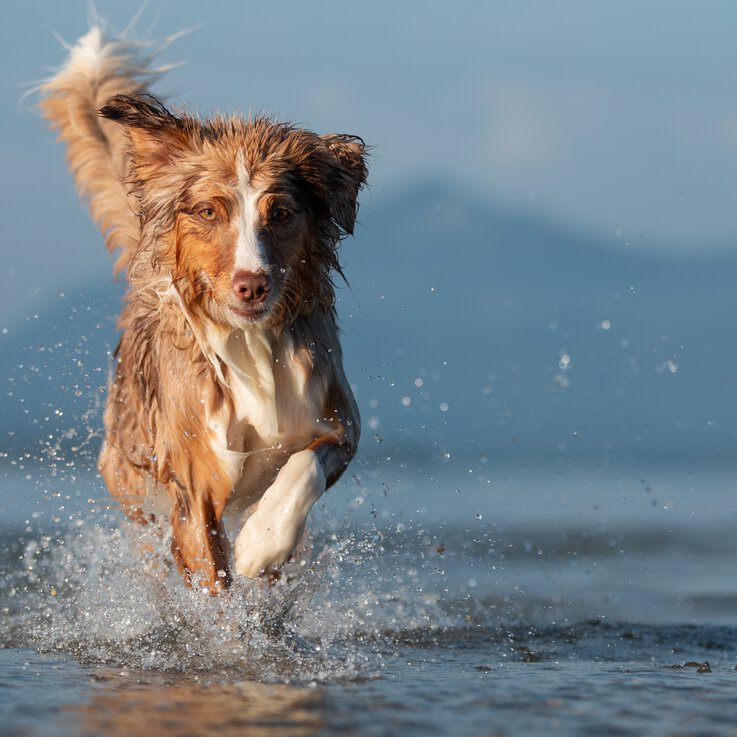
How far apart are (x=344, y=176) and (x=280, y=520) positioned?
5.71 ft

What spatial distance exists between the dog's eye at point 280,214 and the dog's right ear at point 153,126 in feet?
2.11

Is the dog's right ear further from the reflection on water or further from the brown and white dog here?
the reflection on water

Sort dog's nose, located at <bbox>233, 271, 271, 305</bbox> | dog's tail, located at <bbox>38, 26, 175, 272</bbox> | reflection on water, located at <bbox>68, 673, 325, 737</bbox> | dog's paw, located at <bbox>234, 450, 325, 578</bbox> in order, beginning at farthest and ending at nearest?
dog's tail, located at <bbox>38, 26, 175, 272</bbox> < dog's paw, located at <bbox>234, 450, 325, 578</bbox> < dog's nose, located at <bbox>233, 271, 271, 305</bbox> < reflection on water, located at <bbox>68, 673, 325, 737</bbox>

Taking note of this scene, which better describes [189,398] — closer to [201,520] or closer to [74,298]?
[201,520]

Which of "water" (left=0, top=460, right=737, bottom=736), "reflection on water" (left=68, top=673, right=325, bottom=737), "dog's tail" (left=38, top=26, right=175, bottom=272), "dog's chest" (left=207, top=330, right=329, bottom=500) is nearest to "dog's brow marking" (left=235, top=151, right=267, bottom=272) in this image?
"dog's chest" (left=207, top=330, right=329, bottom=500)

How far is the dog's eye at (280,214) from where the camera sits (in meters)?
5.69

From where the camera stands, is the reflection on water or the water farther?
the water

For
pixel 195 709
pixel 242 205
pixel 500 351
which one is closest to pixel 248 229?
pixel 242 205

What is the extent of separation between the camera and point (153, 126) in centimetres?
601

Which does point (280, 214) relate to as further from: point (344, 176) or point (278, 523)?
point (278, 523)

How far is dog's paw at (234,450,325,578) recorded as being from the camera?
18.2 ft

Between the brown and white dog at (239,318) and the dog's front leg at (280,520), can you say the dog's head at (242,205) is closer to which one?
the brown and white dog at (239,318)

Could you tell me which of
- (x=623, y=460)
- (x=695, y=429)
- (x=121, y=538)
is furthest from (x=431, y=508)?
(x=695, y=429)

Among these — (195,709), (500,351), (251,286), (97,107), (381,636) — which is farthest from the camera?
(500,351)
